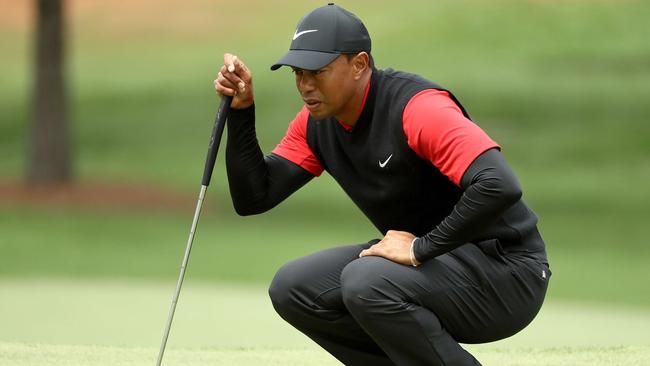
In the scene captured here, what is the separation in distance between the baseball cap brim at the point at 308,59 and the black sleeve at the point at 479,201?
63 cm

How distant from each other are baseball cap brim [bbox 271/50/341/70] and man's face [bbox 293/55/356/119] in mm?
31

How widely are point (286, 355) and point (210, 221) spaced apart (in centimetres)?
952

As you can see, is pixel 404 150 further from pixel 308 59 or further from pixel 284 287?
pixel 284 287

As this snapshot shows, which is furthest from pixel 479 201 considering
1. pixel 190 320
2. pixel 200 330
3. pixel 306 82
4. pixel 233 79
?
pixel 190 320

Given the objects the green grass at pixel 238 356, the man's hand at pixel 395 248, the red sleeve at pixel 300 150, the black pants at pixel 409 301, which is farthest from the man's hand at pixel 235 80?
the green grass at pixel 238 356

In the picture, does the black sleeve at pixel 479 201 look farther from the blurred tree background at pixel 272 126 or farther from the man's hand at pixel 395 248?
the blurred tree background at pixel 272 126

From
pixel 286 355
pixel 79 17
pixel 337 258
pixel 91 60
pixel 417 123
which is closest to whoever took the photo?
pixel 417 123

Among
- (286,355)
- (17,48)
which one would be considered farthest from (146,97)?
(286,355)

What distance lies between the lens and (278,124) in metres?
21.4

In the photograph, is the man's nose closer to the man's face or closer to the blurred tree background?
the man's face

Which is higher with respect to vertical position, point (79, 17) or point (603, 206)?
point (603, 206)

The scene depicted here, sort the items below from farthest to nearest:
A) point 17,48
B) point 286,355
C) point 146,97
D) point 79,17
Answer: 1. point 79,17
2. point 17,48
3. point 146,97
4. point 286,355

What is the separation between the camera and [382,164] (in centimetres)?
419

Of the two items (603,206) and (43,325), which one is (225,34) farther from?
(43,325)
